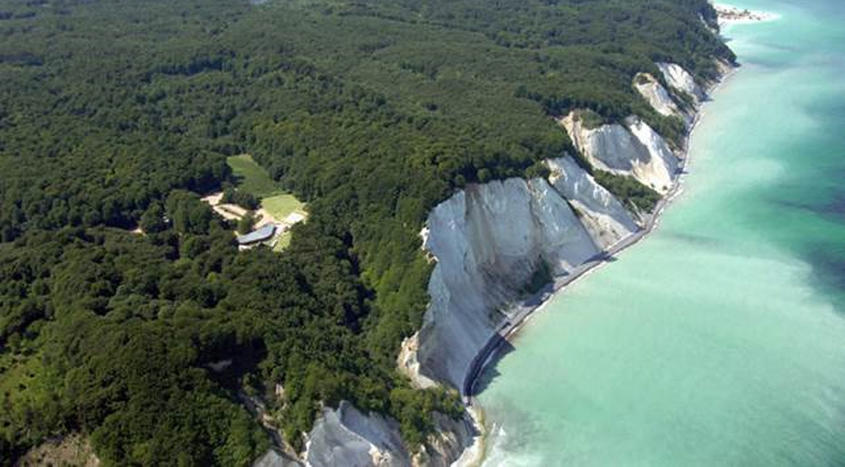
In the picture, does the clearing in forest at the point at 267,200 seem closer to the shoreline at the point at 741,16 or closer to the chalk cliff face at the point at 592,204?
the chalk cliff face at the point at 592,204

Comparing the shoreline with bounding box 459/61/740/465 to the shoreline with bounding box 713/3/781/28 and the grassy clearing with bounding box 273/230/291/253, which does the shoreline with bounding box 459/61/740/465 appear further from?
the shoreline with bounding box 713/3/781/28

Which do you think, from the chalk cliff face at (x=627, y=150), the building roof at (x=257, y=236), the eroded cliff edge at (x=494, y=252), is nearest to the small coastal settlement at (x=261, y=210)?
the building roof at (x=257, y=236)

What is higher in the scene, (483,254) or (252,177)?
(483,254)

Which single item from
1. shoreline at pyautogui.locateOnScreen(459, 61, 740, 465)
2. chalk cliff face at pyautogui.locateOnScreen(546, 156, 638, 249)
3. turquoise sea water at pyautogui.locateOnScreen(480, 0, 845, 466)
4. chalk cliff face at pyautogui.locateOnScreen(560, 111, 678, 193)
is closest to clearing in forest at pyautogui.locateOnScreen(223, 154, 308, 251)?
shoreline at pyautogui.locateOnScreen(459, 61, 740, 465)

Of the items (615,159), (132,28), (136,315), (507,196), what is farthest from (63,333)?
(132,28)

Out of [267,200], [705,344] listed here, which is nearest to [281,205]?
[267,200]

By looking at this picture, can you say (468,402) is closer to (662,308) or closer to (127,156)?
(662,308)

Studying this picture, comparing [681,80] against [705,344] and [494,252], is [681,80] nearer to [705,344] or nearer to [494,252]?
[494,252]
